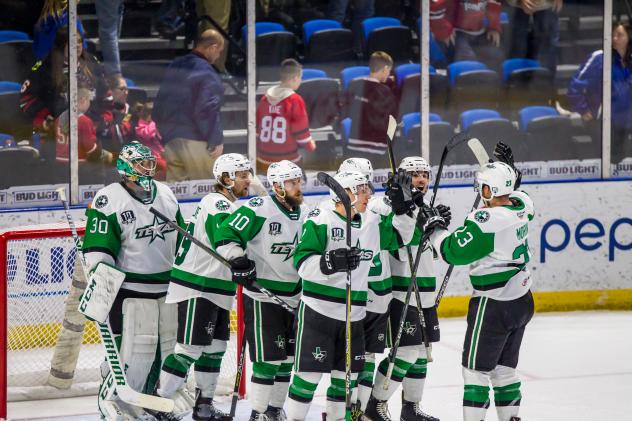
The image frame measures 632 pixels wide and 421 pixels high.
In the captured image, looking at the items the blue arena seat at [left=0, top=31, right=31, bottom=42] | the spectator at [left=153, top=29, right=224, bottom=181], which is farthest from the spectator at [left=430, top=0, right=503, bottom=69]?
the blue arena seat at [left=0, top=31, right=31, bottom=42]

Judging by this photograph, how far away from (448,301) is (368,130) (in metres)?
1.18

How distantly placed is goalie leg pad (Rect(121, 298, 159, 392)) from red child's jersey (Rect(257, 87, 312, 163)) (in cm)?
266

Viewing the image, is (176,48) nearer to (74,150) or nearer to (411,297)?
(74,150)

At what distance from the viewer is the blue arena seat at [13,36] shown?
7285mm

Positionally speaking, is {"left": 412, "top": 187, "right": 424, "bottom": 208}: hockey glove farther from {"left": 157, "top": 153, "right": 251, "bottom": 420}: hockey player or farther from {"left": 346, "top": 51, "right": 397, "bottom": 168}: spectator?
{"left": 346, "top": 51, "right": 397, "bottom": 168}: spectator

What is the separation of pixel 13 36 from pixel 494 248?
11.3 feet

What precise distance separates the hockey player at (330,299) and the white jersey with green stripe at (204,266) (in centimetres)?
58

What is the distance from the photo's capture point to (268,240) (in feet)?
17.8

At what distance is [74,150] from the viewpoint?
7.45 meters

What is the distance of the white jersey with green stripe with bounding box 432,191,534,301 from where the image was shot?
5.08m

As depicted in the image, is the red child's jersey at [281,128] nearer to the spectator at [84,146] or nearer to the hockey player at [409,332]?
the spectator at [84,146]

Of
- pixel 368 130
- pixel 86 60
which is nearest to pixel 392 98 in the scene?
pixel 368 130

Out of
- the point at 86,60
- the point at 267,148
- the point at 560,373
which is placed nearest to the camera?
the point at 560,373

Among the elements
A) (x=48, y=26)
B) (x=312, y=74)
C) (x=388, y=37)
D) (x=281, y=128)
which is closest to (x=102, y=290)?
(x=48, y=26)
